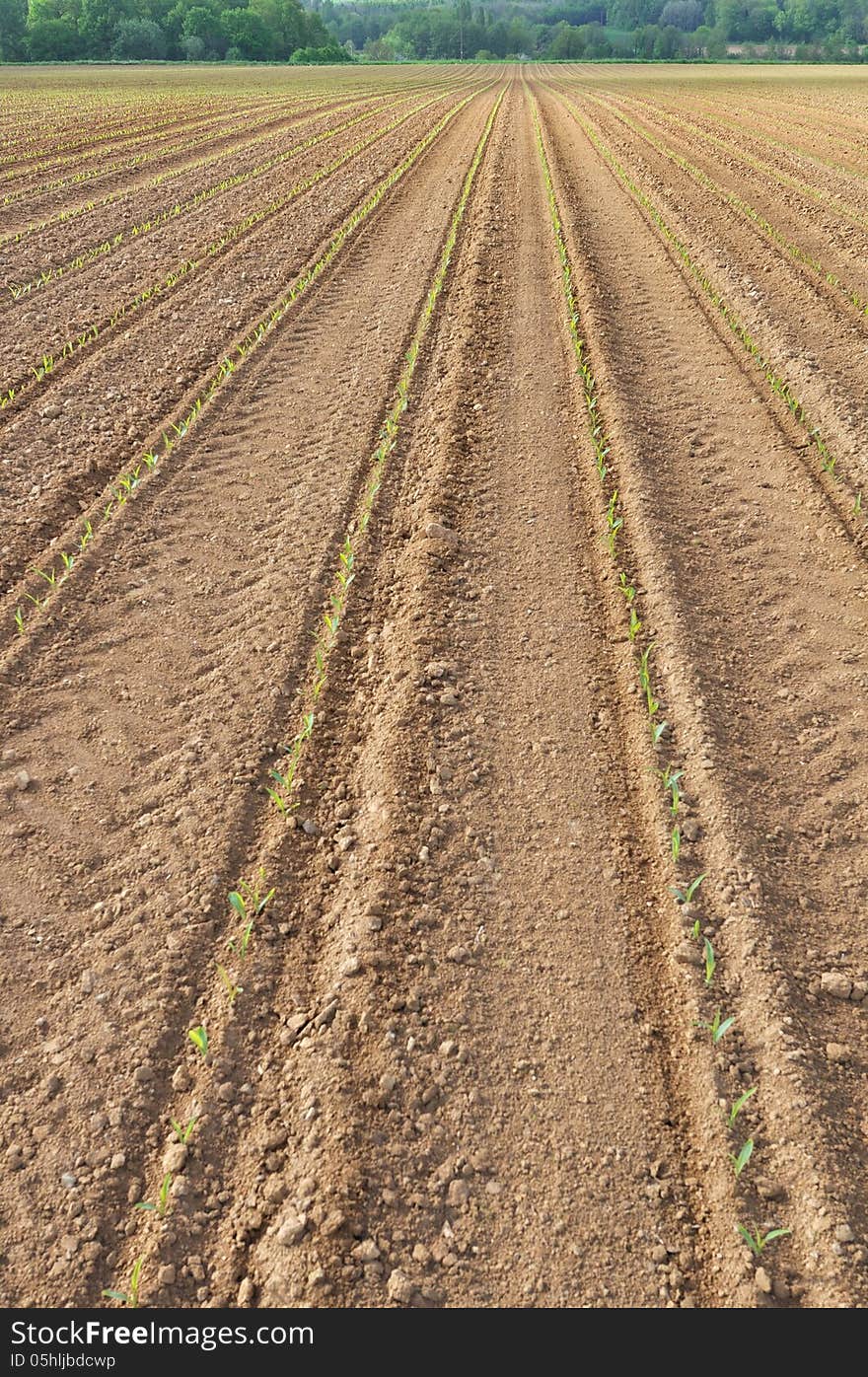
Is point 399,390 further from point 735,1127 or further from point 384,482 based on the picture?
point 735,1127

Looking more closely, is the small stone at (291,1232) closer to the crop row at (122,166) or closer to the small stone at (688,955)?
the small stone at (688,955)

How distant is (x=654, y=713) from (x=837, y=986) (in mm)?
1612

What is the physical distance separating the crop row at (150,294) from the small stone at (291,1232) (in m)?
7.41

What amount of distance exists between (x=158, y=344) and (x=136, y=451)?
2.59 meters

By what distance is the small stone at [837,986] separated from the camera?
314 centimetres

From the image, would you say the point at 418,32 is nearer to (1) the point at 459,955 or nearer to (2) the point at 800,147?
(2) the point at 800,147

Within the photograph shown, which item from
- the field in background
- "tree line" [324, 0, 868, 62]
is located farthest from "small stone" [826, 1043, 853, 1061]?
"tree line" [324, 0, 868, 62]

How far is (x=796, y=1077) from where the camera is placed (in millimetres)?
2863

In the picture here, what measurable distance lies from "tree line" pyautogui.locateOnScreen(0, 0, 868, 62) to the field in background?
75727 mm

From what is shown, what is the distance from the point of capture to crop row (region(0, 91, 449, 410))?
8031 mm

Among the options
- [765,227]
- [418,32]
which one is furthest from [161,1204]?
[418,32]

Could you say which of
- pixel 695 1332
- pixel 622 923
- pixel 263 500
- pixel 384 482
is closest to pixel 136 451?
pixel 263 500

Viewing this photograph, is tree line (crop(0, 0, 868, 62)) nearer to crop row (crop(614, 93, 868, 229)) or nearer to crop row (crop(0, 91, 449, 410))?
crop row (crop(614, 93, 868, 229))

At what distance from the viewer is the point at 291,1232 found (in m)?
2.53
